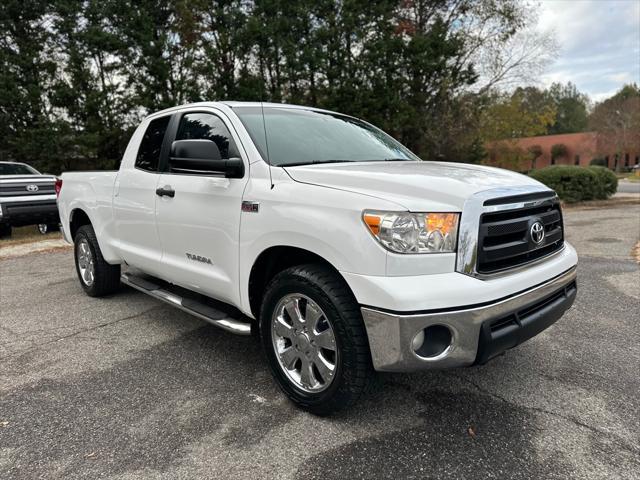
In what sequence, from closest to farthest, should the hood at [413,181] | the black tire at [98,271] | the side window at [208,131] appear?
the hood at [413,181], the side window at [208,131], the black tire at [98,271]

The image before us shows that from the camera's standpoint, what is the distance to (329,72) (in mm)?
17594

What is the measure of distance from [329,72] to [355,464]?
668 inches

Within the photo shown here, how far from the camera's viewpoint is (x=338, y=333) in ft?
8.13

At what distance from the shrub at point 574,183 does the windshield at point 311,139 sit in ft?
41.4

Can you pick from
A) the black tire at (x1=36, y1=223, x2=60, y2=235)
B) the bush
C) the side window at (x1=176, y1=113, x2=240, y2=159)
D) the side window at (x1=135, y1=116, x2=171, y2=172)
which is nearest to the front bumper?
the side window at (x1=176, y1=113, x2=240, y2=159)

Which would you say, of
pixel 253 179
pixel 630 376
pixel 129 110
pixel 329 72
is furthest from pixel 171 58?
pixel 630 376

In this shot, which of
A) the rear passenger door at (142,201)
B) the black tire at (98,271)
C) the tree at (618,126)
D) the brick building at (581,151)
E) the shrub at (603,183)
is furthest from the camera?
the brick building at (581,151)

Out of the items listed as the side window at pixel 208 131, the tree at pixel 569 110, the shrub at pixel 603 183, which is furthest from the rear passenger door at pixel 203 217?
the tree at pixel 569 110

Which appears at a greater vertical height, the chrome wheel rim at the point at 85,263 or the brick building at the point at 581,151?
the brick building at the point at 581,151

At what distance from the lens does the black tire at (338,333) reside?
243 centimetres

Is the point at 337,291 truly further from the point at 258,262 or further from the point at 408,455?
the point at 408,455

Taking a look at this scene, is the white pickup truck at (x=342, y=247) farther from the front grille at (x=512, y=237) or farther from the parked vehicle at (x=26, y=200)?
the parked vehicle at (x=26, y=200)

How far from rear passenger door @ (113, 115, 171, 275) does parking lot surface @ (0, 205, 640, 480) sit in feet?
2.34

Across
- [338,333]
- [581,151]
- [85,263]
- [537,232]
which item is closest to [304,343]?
[338,333]
